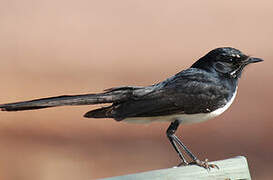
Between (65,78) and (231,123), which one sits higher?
(65,78)

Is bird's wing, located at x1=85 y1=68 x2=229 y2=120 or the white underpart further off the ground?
bird's wing, located at x1=85 y1=68 x2=229 y2=120

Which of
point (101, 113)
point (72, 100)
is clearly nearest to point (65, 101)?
point (72, 100)

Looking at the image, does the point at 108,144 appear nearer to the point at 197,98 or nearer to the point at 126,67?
the point at 126,67

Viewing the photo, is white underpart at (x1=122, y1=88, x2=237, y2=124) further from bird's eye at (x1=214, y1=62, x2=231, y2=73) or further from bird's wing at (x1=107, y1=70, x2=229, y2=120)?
bird's eye at (x1=214, y1=62, x2=231, y2=73)

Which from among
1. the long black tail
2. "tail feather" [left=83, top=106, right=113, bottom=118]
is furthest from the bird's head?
"tail feather" [left=83, top=106, right=113, bottom=118]

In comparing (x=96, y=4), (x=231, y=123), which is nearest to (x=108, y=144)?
(x=231, y=123)

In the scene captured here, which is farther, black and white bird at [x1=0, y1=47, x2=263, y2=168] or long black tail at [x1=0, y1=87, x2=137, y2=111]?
black and white bird at [x1=0, y1=47, x2=263, y2=168]

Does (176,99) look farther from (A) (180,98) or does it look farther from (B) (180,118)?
(B) (180,118)

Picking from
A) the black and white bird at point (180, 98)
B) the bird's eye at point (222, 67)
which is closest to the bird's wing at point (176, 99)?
the black and white bird at point (180, 98)
